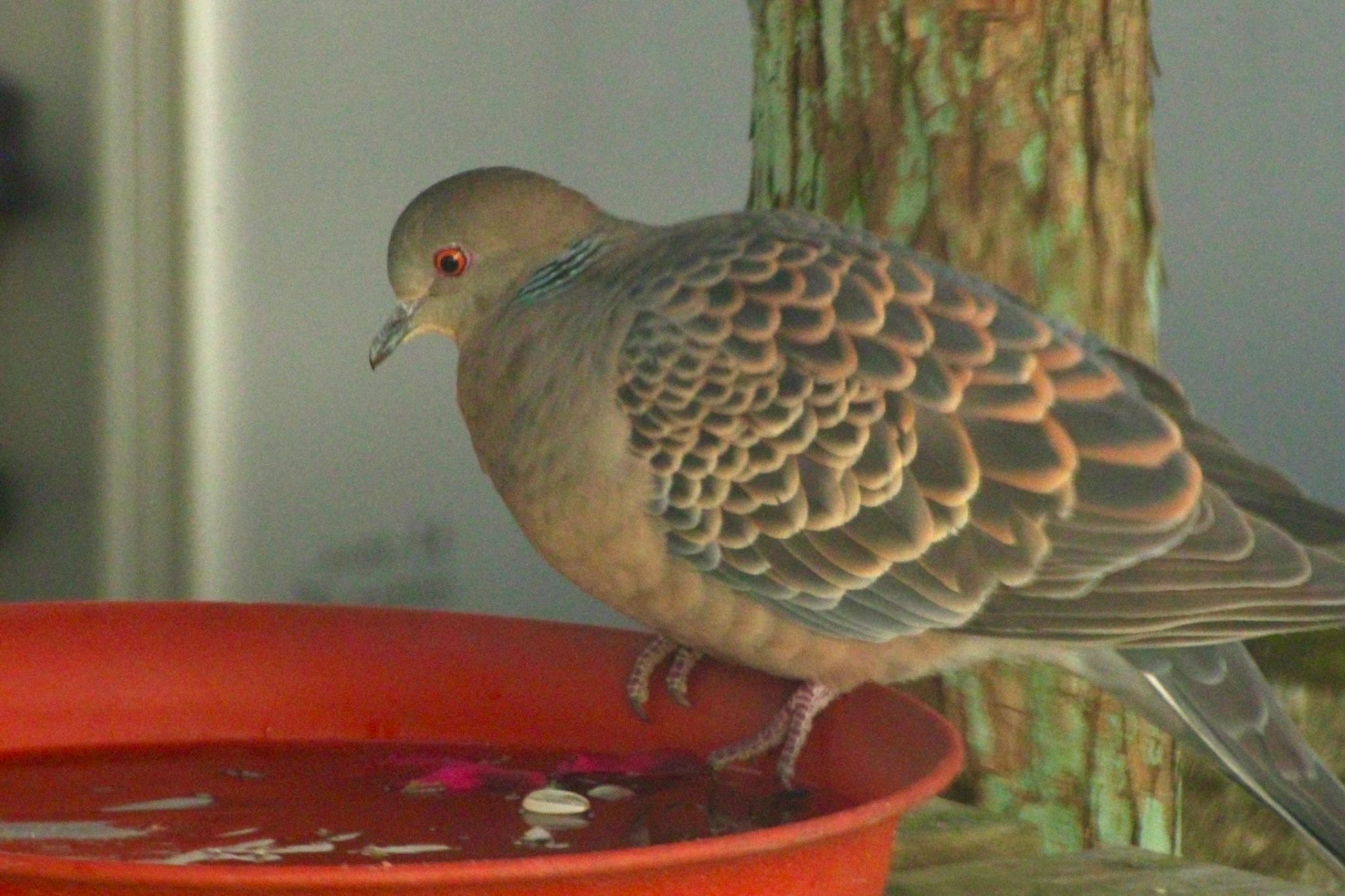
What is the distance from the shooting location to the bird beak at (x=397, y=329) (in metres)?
2.61

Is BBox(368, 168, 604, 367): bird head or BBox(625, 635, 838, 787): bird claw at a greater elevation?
BBox(368, 168, 604, 367): bird head

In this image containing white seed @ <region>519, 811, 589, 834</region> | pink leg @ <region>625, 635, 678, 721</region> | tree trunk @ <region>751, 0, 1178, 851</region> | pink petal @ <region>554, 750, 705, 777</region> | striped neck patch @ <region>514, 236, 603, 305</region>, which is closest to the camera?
white seed @ <region>519, 811, 589, 834</region>

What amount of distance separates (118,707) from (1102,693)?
1.38 m

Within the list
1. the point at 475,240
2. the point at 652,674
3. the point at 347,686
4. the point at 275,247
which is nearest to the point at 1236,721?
the point at 652,674

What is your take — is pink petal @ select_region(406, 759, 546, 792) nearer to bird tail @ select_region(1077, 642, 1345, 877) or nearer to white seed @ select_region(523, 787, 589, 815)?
white seed @ select_region(523, 787, 589, 815)

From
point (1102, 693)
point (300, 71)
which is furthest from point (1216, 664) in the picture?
point (300, 71)

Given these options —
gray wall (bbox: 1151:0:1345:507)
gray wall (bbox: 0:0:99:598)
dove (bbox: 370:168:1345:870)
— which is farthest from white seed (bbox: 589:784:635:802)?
gray wall (bbox: 1151:0:1345:507)

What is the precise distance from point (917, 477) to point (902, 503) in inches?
1.3

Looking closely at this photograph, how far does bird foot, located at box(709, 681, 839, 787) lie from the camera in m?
1.93

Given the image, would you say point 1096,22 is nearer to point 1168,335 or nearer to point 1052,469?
point 1052,469

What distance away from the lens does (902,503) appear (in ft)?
7.09

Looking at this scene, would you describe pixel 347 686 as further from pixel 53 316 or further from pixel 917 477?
pixel 53 316

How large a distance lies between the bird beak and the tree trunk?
22.3 inches

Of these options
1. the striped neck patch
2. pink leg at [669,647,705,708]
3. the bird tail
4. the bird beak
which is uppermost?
the striped neck patch
